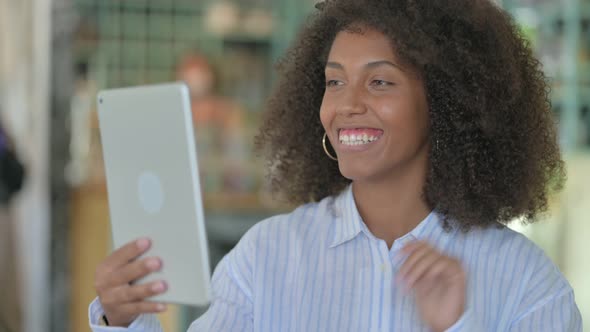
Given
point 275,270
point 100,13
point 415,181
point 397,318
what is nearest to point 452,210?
point 415,181

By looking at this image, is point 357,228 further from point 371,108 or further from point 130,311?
point 130,311

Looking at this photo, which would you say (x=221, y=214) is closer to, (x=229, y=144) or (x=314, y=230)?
(x=229, y=144)

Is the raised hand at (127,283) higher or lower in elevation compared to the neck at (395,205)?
lower

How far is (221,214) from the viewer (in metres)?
4.77

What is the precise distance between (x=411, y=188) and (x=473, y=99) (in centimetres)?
20

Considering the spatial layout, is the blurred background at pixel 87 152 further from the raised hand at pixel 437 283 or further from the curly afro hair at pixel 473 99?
the raised hand at pixel 437 283

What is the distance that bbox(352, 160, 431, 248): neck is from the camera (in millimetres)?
1616

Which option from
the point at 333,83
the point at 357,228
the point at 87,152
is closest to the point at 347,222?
the point at 357,228

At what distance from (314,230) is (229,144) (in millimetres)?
3510

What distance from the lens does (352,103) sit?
1.52 m

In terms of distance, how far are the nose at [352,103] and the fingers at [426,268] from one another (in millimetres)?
292

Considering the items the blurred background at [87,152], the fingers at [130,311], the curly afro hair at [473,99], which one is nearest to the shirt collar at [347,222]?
the curly afro hair at [473,99]

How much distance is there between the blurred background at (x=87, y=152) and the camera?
3783mm

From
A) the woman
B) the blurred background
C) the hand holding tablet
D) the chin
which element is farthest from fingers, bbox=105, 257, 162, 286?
the blurred background
